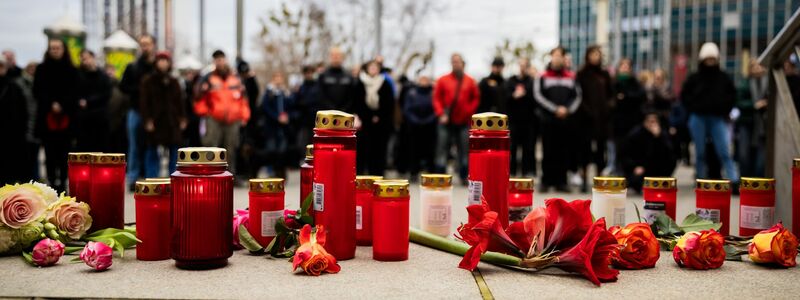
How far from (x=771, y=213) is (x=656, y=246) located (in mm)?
1229

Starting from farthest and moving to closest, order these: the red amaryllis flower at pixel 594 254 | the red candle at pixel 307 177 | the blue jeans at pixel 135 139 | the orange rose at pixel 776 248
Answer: the blue jeans at pixel 135 139, the red candle at pixel 307 177, the orange rose at pixel 776 248, the red amaryllis flower at pixel 594 254

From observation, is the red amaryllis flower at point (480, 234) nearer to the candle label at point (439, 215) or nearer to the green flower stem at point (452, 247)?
the green flower stem at point (452, 247)

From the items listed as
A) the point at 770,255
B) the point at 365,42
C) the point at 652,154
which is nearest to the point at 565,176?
the point at 652,154

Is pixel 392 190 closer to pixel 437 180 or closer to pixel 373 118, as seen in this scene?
pixel 437 180

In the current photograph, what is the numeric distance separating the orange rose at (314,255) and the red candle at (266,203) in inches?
18.4

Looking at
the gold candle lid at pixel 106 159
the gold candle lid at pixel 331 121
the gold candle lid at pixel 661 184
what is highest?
the gold candle lid at pixel 331 121

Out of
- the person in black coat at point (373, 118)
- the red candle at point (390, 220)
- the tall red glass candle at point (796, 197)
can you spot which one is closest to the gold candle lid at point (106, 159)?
the red candle at point (390, 220)

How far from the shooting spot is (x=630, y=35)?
7794 centimetres

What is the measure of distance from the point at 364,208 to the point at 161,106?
17.4 ft

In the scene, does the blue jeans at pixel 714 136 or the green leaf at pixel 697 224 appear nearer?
the green leaf at pixel 697 224

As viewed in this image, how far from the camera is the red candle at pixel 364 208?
14.3 ft

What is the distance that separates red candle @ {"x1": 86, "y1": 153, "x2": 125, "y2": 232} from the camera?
426 centimetres

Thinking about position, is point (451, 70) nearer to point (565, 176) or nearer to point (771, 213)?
point (565, 176)

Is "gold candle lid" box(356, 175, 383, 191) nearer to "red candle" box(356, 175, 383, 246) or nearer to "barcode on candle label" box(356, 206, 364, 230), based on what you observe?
"red candle" box(356, 175, 383, 246)
